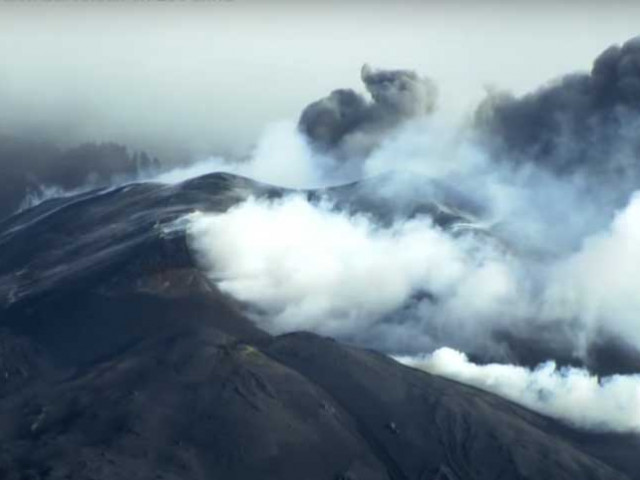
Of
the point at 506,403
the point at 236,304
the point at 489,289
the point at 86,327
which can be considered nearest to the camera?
the point at 506,403

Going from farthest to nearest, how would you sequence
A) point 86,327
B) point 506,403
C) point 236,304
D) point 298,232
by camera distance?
point 298,232, point 236,304, point 86,327, point 506,403

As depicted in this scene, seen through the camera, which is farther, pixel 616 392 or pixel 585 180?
pixel 585 180

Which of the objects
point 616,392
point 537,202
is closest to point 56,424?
point 616,392

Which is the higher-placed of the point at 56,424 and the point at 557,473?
the point at 56,424

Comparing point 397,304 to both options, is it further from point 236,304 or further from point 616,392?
point 616,392

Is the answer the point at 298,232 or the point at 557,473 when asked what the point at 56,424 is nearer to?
the point at 557,473

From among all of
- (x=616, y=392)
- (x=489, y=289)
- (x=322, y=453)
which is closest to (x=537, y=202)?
(x=489, y=289)
